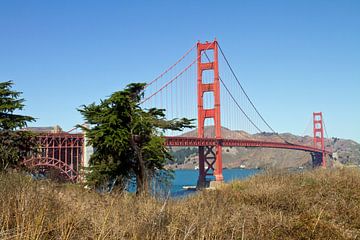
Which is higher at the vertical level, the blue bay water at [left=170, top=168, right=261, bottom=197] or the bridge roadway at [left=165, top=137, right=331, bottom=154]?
the bridge roadway at [left=165, top=137, right=331, bottom=154]

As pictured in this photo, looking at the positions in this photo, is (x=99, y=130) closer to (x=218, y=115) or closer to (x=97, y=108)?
(x=97, y=108)

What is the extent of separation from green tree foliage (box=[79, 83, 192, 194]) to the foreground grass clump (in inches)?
379

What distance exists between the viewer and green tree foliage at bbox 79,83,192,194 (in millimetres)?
18375

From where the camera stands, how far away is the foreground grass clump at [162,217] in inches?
152

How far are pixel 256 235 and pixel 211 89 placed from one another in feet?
184

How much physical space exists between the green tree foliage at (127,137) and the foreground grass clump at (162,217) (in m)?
9.64

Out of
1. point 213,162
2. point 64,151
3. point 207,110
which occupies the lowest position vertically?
point 213,162

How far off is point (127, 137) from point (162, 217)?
13.6 m

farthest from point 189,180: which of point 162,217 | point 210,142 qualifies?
point 162,217

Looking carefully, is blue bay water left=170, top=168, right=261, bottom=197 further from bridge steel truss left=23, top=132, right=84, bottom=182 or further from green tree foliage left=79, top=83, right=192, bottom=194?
bridge steel truss left=23, top=132, right=84, bottom=182

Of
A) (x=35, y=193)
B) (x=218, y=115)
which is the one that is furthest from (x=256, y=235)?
(x=218, y=115)

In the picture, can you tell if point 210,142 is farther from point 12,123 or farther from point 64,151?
point 12,123

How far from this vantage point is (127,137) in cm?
1823

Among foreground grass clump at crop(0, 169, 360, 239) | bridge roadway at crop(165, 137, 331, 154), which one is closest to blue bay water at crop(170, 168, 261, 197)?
foreground grass clump at crop(0, 169, 360, 239)
